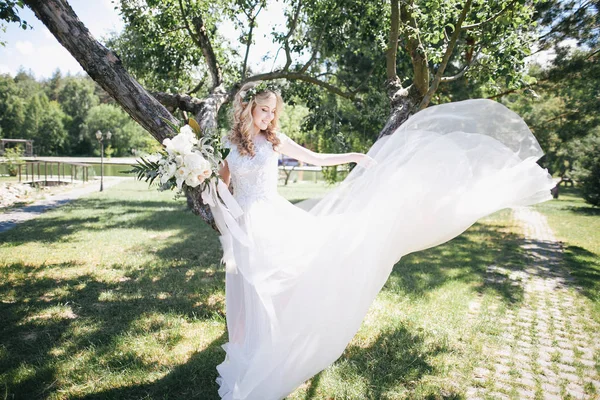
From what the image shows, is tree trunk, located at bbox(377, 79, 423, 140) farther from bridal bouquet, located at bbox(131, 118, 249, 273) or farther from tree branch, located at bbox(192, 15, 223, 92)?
tree branch, located at bbox(192, 15, 223, 92)

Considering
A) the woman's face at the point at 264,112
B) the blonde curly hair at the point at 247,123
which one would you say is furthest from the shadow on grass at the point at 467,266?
the woman's face at the point at 264,112

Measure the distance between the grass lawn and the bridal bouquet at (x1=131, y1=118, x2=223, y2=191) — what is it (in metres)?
1.84

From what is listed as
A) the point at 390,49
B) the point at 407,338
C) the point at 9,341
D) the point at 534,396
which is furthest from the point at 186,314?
the point at 390,49

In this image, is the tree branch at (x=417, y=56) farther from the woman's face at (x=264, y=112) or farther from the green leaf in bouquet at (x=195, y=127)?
the green leaf in bouquet at (x=195, y=127)

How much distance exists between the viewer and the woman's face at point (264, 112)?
365 cm

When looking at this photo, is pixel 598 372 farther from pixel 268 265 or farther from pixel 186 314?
pixel 186 314

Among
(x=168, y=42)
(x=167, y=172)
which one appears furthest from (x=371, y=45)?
(x=167, y=172)

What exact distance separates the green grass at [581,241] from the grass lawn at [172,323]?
0.59 m

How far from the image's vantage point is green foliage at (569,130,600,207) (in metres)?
17.4

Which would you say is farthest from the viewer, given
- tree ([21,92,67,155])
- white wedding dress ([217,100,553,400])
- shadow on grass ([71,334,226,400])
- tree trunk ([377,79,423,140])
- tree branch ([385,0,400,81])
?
tree ([21,92,67,155])

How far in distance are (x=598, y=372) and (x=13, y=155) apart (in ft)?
96.9

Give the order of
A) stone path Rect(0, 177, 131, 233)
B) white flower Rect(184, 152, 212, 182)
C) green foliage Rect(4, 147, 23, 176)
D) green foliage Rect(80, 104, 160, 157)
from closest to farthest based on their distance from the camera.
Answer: white flower Rect(184, 152, 212, 182), stone path Rect(0, 177, 131, 233), green foliage Rect(4, 147, 23, 176), green foliage Rect(80, 104, 160, 157)

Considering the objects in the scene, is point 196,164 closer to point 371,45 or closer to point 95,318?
point 95,318

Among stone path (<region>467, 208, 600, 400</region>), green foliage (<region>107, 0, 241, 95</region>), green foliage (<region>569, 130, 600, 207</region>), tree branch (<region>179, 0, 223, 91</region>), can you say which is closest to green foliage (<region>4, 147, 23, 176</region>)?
green foliage (<region>107, 0, 241, 95</region>)
